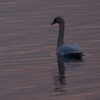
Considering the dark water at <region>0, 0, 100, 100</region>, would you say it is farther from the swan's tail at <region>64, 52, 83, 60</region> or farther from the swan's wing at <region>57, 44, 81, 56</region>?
the swan's wing at <region>57, 44, 81, 56</region>

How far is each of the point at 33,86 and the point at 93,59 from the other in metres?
3.88

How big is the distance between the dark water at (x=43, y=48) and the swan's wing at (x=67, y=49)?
29 centimetres

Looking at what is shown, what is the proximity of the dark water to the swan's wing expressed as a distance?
285mm

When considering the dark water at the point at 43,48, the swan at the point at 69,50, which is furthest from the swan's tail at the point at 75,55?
the dark water at the point at 43,48

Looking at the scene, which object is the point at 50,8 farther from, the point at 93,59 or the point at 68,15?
the point at 93,59

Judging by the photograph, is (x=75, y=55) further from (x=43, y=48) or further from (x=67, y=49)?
(x=43, y=48)

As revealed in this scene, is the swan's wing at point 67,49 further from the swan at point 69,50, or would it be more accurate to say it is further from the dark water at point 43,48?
the dark water at point 43,48

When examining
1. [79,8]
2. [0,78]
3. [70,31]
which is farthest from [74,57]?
[79,8]

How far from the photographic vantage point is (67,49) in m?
26.1

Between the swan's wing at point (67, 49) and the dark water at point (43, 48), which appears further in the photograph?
the swan's wing at point (67, 49)

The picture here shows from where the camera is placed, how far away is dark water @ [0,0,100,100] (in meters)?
21.3

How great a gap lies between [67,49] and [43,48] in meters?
1.68

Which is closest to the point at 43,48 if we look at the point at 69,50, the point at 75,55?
the point at 69,50

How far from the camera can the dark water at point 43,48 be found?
2131 centimetres
